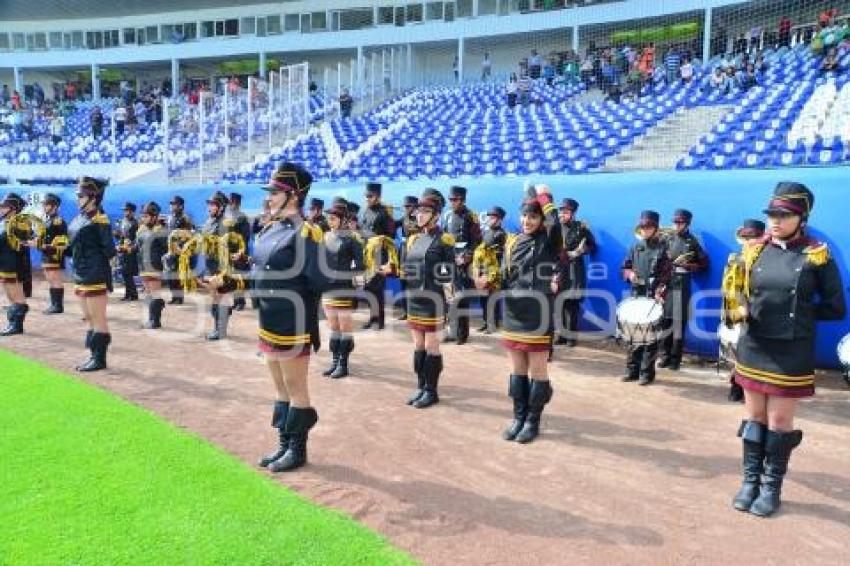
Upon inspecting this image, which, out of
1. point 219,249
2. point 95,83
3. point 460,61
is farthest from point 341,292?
point 95,83

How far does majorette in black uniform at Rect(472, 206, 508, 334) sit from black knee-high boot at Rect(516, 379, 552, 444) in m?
1.12

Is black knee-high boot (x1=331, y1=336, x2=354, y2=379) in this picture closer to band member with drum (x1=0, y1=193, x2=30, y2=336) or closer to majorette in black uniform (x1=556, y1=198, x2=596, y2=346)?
majorette in black uniform (x1=556, y1=198, x2=596, y2=346)

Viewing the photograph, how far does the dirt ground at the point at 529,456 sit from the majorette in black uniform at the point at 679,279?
268 millimetres

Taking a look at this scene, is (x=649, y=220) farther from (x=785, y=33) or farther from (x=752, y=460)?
(x=785, y=33)

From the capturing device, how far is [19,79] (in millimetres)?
41062

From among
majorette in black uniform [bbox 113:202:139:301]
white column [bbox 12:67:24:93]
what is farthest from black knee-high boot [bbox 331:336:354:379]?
white column [bbox 12:67:24:93]

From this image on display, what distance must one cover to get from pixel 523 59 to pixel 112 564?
27.5 m

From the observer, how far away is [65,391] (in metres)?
6.70

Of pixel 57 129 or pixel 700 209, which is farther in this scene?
pixel 57 129

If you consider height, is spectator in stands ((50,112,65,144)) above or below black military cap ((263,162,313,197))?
above

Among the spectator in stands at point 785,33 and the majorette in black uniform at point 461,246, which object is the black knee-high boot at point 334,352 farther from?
the spectator in stands at point 785,33

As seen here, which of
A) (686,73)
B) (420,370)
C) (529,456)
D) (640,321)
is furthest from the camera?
(686,73)

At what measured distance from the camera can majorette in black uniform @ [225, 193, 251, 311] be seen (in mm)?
9027

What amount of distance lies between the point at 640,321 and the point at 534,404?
200cm
